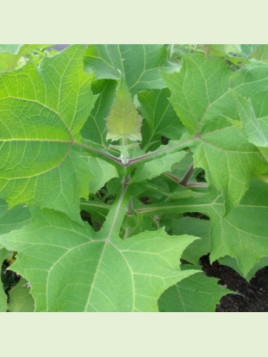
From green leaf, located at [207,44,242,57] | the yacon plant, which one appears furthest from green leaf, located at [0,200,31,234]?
green leaf, located at [207,44,242,57]

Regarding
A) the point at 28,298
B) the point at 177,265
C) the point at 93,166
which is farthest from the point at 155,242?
the point at 28,298

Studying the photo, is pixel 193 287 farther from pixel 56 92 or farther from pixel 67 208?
pixel 56 92

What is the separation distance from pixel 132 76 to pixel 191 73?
0.22 m

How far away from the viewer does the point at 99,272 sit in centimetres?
55

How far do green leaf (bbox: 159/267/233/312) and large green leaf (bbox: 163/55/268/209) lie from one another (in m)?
0.23

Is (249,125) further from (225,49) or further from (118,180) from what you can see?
(225,49)

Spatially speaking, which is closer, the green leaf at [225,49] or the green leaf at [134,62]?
the green leaf at [134,62]

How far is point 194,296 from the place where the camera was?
742 millimetres

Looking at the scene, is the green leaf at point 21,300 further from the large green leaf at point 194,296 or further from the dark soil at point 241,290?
the dark soil at point 241,290

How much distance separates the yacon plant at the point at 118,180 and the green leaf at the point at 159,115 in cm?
10

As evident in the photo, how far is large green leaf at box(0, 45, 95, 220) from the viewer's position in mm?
542

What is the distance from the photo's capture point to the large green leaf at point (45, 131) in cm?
54

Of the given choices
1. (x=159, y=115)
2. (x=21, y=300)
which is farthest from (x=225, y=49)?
(x=21, y=300)

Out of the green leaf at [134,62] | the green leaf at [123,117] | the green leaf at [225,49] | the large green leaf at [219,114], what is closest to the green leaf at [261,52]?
the green leaf at [225,49]
